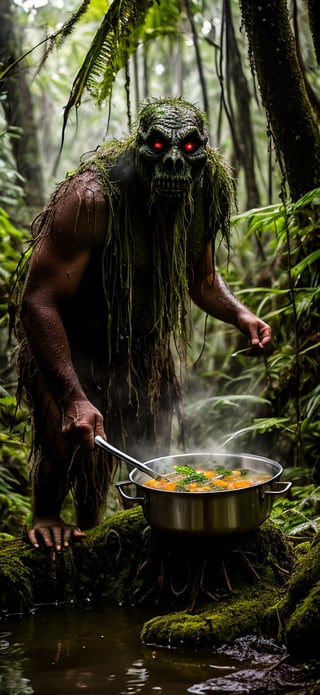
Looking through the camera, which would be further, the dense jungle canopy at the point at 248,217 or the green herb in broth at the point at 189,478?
the dense jungle canopy at the point at 248,217

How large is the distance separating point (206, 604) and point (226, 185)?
5.23 ft

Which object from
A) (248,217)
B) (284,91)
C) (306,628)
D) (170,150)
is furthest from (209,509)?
(284,91)

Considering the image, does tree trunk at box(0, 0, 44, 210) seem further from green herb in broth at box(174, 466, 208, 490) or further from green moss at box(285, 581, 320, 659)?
green moss at box(285, 581, 320, 659)

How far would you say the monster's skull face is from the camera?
2.70m

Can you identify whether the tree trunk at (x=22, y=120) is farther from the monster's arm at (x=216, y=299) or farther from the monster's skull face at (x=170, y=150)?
the monster's skull face at (x=170, y=150)

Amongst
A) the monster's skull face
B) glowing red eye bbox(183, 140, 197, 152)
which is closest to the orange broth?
the monster's skull face

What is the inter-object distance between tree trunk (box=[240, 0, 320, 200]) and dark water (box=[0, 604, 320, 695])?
7.78 ft

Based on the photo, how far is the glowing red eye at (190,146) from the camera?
276 cm

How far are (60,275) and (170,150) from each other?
574 millimetres

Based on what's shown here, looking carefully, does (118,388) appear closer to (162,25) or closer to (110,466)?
(110,466)

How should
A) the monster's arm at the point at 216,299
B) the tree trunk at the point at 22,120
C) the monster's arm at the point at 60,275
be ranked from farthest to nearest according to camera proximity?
the tree trunk at the point at 22,120, the monster's arm at the point at 216,299, the monster's arm at the point at 60,275

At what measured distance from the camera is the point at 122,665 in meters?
2.10

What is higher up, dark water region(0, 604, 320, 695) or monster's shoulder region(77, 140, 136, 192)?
monster's shoulder region(77, 140, 136, 192)

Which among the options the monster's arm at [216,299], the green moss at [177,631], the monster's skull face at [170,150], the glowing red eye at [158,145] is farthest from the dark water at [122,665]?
the glowing red eye at [158,145]
